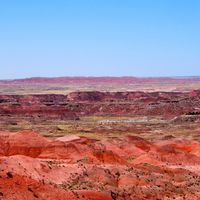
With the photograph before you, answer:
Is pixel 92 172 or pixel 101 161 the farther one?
pixel 101 161

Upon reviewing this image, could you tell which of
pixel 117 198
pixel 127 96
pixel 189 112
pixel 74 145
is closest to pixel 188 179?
pixel 117 198

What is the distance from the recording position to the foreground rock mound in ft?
92.6

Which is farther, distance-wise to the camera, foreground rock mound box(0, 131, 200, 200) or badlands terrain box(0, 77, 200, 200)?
badlands terrain box(0, 77, 200, 200)

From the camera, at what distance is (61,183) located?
34.1m

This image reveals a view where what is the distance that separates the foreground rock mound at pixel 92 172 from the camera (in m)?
28.2

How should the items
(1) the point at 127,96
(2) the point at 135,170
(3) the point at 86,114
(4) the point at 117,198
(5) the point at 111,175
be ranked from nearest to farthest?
(4) the point at 117,198 < (5) the point at 111,175 < (2) the point at 135,170 < (3) the point at 86,114 < (1) the point at 127,96

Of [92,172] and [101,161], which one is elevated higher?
[92,172]

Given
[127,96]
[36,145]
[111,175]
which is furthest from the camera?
[127,96]

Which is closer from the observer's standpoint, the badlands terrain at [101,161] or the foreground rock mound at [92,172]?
the foreground rock mound at [92,172]

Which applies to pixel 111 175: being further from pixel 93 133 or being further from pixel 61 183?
pixel 93 133

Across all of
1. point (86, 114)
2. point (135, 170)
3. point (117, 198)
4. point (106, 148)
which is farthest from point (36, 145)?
point (86, 114)

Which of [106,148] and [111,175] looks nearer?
[111,175]

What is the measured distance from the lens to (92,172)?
125 ft

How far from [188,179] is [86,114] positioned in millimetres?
94588
